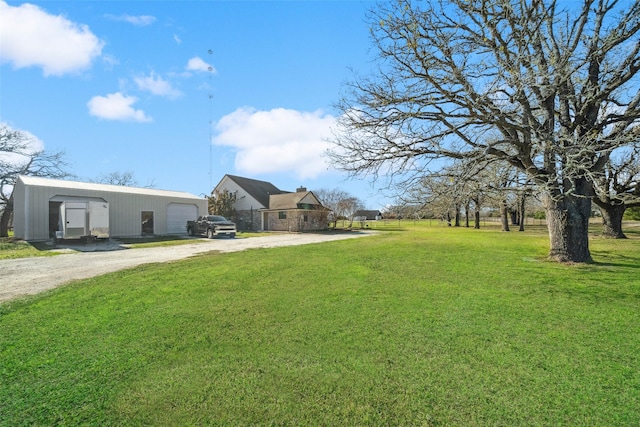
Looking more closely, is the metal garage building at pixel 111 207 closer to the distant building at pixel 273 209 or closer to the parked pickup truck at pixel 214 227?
the parked pickup truck at pixel 214 227

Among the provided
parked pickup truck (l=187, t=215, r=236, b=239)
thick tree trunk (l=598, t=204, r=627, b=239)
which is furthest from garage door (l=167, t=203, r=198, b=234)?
thick tree trunk (l=598, t=204, r=627, b=239)

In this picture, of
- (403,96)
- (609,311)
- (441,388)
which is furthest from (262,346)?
(403,96)

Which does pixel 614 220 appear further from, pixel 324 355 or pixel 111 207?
pixel 111 207

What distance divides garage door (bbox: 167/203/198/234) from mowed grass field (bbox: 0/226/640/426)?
19.2m

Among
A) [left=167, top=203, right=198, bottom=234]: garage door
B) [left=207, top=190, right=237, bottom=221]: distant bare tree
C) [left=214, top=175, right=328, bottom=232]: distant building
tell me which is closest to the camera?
[left=167, top=203, right=198, bottom=234]: garage door

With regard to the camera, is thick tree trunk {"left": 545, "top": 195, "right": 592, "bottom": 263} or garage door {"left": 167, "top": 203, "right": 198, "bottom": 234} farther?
garage door {"left": 167, "top": 203, "right": 198, "bottom": 234}

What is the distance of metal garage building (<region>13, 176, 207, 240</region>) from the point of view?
58.4ft

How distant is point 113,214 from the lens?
2105cm

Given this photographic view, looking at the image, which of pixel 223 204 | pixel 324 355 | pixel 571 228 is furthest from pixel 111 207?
pixel 571 228

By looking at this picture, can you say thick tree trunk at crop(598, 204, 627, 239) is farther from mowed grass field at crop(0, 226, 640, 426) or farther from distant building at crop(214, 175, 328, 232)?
distant building at crop(214, 175, 328, 232)

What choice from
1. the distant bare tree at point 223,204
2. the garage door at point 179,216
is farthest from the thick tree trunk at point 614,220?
the distant bare tree at point 223,204

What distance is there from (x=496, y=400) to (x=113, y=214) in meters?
24.2

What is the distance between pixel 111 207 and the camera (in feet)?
68.7

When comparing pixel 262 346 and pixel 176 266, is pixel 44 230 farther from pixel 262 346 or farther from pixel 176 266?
pixel 262 346
